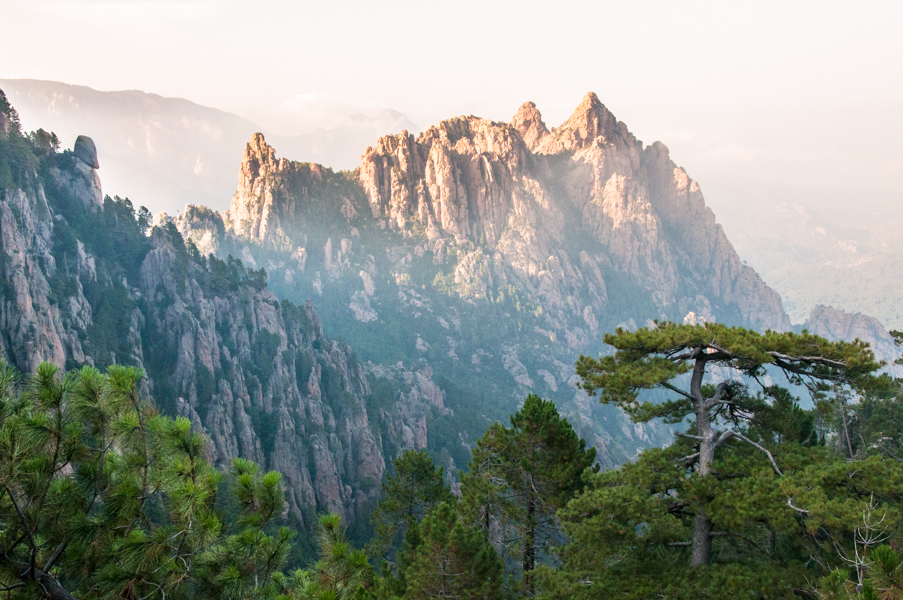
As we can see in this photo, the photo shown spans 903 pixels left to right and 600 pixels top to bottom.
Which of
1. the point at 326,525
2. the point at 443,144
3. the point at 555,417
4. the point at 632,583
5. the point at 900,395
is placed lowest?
the point at 632,583

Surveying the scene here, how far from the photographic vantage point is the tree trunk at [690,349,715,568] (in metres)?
13.6

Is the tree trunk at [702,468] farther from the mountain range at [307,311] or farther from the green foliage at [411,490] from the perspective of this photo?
the green foliage at [411,490]

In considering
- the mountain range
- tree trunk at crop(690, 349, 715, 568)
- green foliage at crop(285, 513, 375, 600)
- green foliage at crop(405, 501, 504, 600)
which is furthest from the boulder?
tree trunk at crop(690, 349, 715, 568)

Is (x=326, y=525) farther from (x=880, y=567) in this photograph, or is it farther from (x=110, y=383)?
(x=880, y=567)

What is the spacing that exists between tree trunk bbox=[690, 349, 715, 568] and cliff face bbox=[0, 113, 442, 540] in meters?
56.6

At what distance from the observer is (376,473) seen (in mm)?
89562

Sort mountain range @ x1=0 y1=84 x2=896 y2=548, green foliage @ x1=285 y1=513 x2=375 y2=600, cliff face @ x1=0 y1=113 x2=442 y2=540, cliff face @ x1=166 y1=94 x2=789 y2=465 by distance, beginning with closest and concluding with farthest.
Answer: green foliage @ x1=285 y1=513 x2=375 y2=600, cliff face @ x1=0 y1=113 x2=442 y2=540, mountain range @ x1=0 y1=84 x2=896 y2=548, cliff face @ x1=166 y1=94 x2=789 y2=465

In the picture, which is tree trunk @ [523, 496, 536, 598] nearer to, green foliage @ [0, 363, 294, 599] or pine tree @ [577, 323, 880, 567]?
pine tree @ [577, 323, 880, 567]

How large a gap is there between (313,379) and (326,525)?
86.7 m

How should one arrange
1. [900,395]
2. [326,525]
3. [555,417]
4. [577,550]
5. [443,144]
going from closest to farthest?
[326,525] → [577,550] → [555,417] → [900,395] → [443,144]

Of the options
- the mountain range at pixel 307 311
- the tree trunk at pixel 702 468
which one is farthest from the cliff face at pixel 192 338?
the tree trunk at pixel 702 468

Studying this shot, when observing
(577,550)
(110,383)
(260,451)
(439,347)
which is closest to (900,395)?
(577,550)

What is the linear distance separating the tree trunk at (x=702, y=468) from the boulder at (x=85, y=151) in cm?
9587

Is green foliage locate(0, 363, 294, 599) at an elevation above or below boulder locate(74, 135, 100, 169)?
below
